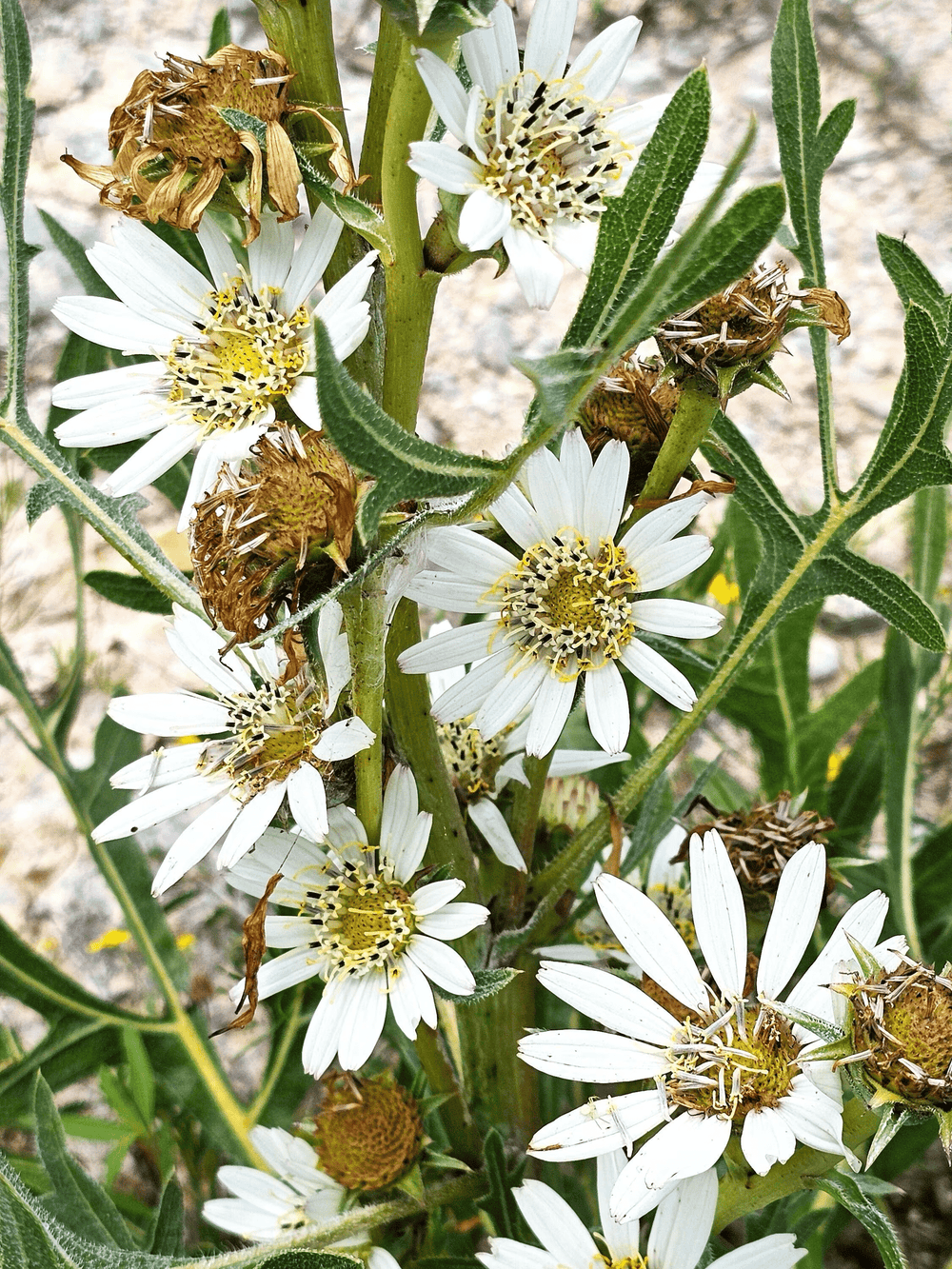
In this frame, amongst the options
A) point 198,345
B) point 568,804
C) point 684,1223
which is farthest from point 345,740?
point 568,804

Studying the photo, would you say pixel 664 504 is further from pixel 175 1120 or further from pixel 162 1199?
pixel 175 1120

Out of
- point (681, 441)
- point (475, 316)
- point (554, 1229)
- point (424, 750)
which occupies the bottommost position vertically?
point (554, 1229)

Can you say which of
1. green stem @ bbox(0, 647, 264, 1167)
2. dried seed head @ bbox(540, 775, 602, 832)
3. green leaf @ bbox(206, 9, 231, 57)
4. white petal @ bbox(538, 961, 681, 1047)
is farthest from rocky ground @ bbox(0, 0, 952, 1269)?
white petal @ bbox(538, 961, 681, 1047)

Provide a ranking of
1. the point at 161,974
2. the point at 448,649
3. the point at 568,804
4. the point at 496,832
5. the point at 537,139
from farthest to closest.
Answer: the point at 161,974
the point at 568,804
the point at 496,832
the point at 448,649
the point at 537,139

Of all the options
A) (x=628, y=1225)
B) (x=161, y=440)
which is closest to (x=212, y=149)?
(x=161, y=440)

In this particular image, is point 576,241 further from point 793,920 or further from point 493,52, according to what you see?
point 793,920

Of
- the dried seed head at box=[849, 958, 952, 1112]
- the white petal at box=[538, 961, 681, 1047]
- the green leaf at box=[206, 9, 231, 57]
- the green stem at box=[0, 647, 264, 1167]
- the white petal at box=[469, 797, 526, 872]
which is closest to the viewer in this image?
the dried seed head at box=[849, 958, 952, 1112]

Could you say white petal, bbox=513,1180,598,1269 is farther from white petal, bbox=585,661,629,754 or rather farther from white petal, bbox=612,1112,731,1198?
white petal, bbox=585,661,629,754
